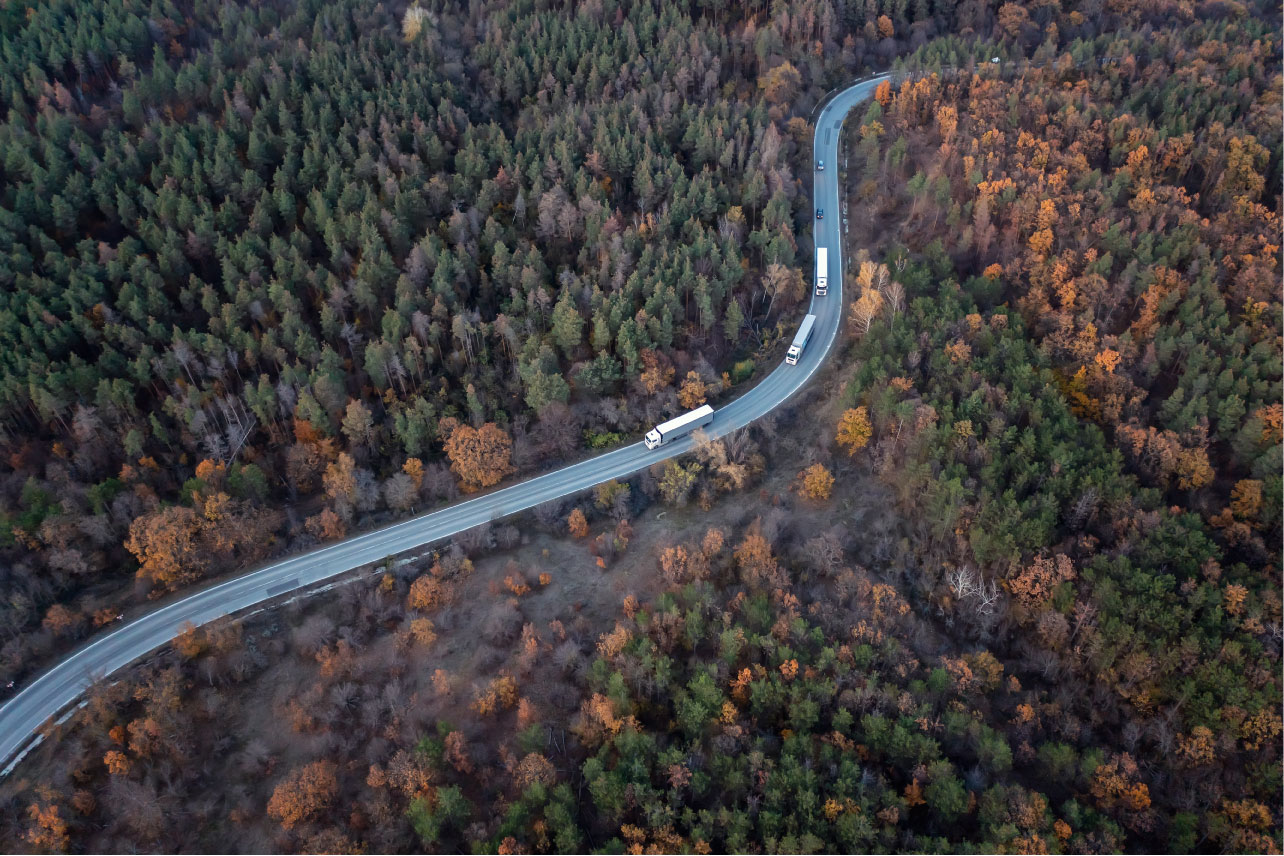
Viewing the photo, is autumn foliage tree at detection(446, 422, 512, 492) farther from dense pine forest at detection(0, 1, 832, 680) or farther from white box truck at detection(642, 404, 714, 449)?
white box truck at detection(642, 404, 714, 449)

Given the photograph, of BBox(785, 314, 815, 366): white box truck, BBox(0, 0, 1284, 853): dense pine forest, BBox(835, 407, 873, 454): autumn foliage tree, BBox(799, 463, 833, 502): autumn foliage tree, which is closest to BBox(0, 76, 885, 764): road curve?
BBox(785, 314, 815, 366): white box truck

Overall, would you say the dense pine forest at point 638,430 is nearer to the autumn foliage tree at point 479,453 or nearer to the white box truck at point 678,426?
the autumn foliage tree at point 479,453

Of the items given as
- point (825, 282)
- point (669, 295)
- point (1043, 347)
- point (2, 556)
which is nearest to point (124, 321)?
point (2, 556)

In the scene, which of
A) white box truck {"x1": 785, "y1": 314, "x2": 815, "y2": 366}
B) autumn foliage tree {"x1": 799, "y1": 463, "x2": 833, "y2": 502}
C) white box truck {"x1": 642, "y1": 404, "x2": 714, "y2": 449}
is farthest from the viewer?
white box truck {"x1": 785, "y1": 314, "x2": 815, "y2": 366}

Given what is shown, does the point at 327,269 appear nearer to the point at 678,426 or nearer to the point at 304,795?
the point at 678,426

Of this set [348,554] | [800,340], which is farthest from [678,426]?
[348,554]

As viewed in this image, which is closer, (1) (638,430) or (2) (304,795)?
(2) (304,795)
